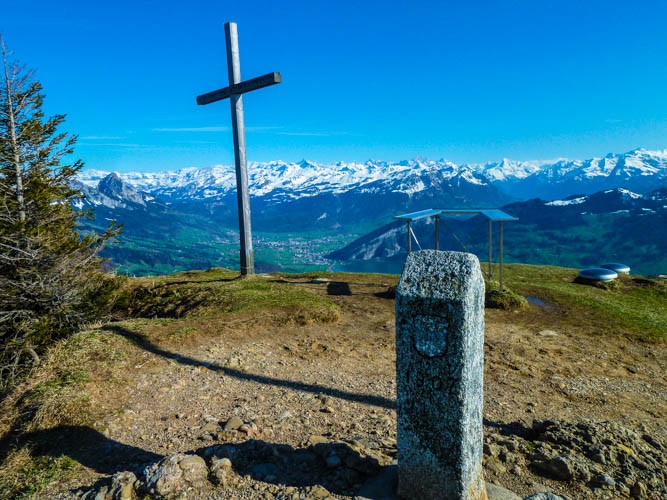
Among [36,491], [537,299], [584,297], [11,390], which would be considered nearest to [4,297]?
[11,390]

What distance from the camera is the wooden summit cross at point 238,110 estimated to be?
17219 mm

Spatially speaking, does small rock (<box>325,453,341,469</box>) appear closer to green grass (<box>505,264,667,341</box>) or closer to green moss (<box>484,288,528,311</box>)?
green grass (<box>505,264,667,341</box>)

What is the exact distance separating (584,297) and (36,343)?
62.0 ft

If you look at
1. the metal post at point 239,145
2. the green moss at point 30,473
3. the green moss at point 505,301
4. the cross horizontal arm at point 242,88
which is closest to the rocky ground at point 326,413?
the green moss at point 30,473

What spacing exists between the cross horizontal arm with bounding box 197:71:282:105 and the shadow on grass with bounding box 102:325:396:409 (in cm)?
1057

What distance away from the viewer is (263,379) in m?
9.26

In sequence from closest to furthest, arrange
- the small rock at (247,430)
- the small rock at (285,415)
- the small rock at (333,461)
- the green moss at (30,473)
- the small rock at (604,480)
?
1. the small rock at (604,480)
2. the small rock at (333,461)
3. the green moss at (30,473)
4. the small rock at (247,430)
5. the small rock at (285,415)

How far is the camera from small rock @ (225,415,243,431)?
712cm

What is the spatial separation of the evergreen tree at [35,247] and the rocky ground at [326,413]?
5.12 ft

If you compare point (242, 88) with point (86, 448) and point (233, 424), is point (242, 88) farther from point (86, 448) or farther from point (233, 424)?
point (86, 448)

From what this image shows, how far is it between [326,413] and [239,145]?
13.3m

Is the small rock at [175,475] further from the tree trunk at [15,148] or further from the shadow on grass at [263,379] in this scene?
the tree trunk at [15,148]

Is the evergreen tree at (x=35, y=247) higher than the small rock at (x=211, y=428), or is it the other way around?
the evergreen tree at (x=35, y=247)

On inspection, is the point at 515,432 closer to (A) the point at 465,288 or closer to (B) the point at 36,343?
(A) the point at 465,288
